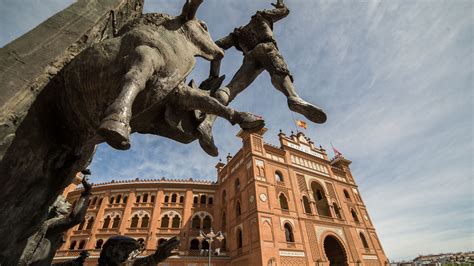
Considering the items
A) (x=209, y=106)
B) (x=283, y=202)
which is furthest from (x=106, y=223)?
(x=209, y=106)

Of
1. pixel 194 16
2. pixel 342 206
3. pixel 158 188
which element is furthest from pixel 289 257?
pixel 194 16

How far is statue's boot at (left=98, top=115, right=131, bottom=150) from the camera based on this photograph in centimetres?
95

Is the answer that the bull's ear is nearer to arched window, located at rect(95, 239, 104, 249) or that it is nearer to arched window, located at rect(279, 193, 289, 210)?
arched window, located at rect(279, 193, 289, 210)

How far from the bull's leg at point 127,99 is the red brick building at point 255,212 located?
1564cm

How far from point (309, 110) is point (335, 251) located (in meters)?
21.5

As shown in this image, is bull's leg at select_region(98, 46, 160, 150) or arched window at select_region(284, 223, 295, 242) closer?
bull's leg at select_region(98, 46, 160, 150)

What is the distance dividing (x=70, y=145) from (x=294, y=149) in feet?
71.2

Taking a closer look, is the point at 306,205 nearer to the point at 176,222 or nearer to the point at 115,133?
the point at 176,222

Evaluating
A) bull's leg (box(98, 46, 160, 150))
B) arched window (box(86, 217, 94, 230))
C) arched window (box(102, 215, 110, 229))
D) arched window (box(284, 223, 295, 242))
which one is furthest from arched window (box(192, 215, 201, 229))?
bull's leg (box(98, 46, 160, 150))

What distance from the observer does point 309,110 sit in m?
1.72

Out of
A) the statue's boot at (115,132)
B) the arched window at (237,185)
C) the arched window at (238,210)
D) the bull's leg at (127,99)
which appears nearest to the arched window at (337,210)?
the arched window at (238,210)

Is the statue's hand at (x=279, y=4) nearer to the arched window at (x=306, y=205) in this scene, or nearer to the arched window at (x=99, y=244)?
the arched window at (x=306, y=205)

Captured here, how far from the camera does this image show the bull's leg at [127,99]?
3.18ft

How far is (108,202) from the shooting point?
2312 centimetres
